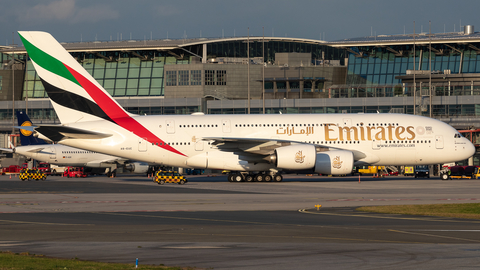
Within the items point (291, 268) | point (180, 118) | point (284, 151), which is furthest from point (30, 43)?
point (291, 268)

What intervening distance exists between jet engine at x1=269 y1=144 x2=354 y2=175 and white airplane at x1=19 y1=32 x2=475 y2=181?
92cm

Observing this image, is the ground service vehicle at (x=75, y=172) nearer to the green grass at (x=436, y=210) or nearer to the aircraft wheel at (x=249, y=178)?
the aircraft wheel at (x=249, y=178)

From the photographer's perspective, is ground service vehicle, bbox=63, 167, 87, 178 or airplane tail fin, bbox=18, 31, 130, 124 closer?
airplane tail fin, bbox=18, 31, 130, 124

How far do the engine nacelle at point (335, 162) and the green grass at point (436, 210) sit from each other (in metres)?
16.9

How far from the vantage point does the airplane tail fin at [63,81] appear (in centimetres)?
4334

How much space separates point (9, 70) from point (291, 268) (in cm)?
11647

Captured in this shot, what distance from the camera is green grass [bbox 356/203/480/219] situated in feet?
71.0

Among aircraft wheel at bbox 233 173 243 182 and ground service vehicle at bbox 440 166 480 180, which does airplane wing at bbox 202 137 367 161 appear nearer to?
aircraft wheel at bbox 233 173 243 182

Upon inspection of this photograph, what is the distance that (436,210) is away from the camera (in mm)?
23234

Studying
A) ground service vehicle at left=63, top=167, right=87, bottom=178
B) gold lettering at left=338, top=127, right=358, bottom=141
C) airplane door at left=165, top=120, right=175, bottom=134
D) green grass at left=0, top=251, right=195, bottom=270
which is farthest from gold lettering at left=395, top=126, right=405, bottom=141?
ground service vehicle at left=63, top=167, right=87, bottom=178

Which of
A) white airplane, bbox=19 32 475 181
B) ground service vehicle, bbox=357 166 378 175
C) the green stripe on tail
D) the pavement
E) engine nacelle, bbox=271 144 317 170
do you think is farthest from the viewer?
ground service vehicle, bbox=357 166 378 175

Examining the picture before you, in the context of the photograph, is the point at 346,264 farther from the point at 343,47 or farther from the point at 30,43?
the point at 343,47

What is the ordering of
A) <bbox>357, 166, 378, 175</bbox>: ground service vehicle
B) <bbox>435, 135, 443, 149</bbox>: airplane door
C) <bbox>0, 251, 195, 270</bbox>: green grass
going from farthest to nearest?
1. <bbox>357, 166, 378, 175</bbox>: ground service vehicle
2. <bbox>435, 135, 443, 149</bbox>: airplane door
3. <bbox>0, 251, 195, 270</bbox>: green grass

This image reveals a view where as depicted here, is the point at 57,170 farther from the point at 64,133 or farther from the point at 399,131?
the point at 399,131
